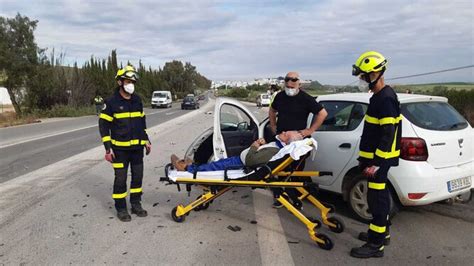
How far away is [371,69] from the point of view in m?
3.81

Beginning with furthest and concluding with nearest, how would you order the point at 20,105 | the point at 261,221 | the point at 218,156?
the point at 20,105 → the point at 218,156 → the point at 261,221

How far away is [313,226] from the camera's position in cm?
403

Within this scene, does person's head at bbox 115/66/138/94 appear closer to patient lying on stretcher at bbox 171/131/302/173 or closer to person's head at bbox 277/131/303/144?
patient lying on stretcher at bbox 171/131/302/173

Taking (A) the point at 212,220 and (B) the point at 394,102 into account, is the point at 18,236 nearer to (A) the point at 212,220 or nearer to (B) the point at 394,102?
(A) the point at 212,220

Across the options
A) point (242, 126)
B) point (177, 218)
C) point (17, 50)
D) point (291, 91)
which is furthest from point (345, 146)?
point (17, 50)

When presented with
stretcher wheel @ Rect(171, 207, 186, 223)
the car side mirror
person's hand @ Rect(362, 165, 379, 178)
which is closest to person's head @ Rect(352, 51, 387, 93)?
person's hand @ Rect(362, 165, 379, 178)

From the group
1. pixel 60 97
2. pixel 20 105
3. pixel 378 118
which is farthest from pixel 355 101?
pixel 60 97

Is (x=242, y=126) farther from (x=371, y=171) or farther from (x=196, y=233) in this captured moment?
(x=371, y=171)

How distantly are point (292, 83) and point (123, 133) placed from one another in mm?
2227

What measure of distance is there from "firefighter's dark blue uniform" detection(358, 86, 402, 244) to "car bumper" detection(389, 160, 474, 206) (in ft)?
1.61

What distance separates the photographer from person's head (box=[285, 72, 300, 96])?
4.76 m

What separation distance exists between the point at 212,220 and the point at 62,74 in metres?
33.8

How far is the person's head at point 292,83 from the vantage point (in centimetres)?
476

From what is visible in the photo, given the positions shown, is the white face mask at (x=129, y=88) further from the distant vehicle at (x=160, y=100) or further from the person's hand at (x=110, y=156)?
the distant vehicle at (x=160, y=100)
